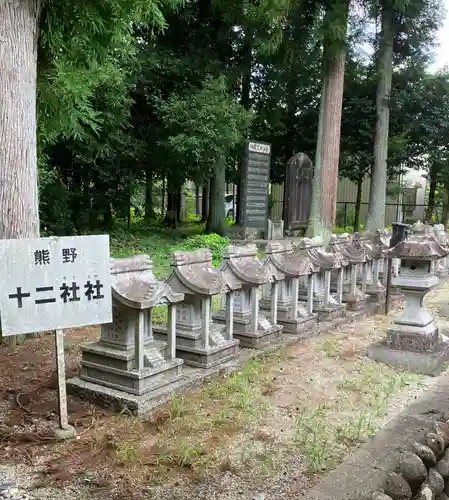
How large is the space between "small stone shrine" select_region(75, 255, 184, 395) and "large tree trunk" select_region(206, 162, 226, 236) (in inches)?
424

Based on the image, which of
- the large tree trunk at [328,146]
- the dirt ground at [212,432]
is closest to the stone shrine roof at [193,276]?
the dirt ground at [212,432]

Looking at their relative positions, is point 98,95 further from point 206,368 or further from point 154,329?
point 206,368

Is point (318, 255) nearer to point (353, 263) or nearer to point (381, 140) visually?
point (353, 263)

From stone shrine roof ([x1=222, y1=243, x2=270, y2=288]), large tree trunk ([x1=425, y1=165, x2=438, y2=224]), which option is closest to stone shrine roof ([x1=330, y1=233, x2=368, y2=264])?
stone shrine roof ([x1=222, y1=243, x2=270, y2=288])

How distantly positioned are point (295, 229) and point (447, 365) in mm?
10220

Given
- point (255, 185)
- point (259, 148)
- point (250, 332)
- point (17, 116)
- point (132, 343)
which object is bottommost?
point (250, 332)

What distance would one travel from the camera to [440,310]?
7.98m

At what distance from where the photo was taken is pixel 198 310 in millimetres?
4633

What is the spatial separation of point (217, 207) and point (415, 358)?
34.9 feet

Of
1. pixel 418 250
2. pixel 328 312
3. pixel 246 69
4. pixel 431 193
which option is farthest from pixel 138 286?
pixel 431 193

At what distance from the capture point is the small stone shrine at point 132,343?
376cm

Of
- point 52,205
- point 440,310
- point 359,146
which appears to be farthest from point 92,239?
point 359,146

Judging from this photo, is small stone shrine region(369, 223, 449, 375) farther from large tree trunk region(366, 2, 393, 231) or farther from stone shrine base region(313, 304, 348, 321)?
large tree trunk region(366, 2, 393, 231)

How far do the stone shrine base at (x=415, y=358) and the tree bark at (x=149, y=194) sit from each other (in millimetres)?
9561
